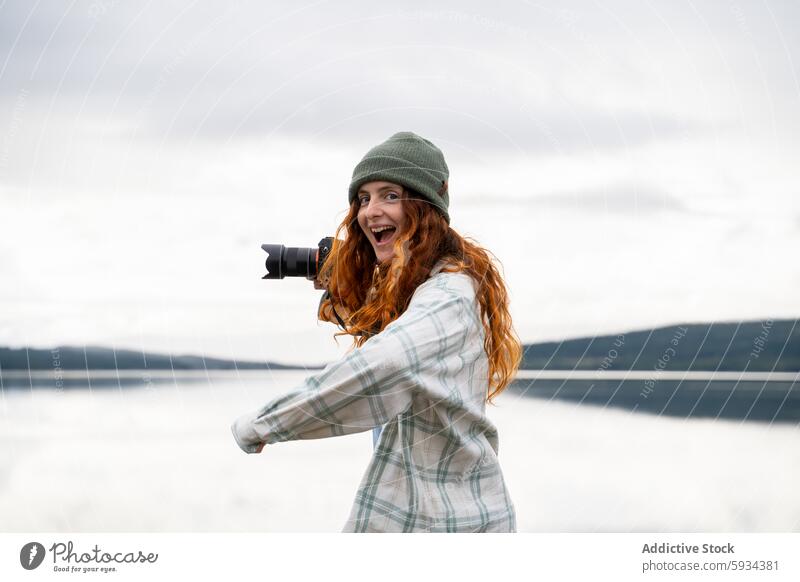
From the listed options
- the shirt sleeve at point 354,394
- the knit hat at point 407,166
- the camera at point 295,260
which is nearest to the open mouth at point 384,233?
the knit hat at point 407,166

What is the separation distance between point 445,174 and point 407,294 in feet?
1.54

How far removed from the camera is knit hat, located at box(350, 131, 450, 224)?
253 centimetres

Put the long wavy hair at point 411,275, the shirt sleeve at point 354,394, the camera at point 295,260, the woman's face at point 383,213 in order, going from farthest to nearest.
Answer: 1. the camera at point 295,260
2. the woman's face at point 383,213
3. the long wavy hair at point 411,275
4. the shirt sleeve at point 354,394

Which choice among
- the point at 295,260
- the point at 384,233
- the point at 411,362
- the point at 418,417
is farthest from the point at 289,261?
the point at 411,362

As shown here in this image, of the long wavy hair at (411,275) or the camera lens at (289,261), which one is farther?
the camera lens at (289,261)

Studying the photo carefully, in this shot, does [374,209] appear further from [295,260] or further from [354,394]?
[354,394]

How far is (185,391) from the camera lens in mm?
3193

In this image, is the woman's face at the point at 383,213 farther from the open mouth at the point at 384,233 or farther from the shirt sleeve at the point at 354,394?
the shirt sleeve at the point at 354,394

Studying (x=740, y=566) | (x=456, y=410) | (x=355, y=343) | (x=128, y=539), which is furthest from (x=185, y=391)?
(x=740, y=566)

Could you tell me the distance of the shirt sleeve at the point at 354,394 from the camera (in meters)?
1.87

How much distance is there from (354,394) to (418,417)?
353mm

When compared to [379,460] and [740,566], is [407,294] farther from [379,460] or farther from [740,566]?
[740,566]

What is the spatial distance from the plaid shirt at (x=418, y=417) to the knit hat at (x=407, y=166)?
0.31 metres

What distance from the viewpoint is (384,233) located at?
8.71ft
